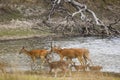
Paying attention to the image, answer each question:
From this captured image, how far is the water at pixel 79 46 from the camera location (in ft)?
75.2

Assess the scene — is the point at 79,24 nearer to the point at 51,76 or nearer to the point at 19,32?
the point at 19,32

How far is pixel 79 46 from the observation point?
1120 inches

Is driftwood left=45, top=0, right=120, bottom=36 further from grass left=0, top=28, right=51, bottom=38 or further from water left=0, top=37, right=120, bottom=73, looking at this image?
grass left=0, top=28, right=51, bottom=38

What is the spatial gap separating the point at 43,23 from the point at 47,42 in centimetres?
407

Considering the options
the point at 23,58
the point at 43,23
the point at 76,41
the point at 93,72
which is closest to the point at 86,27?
the point at 76,41

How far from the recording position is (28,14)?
114ft

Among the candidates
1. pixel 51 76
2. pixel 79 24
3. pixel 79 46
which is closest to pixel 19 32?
pixel 79 24

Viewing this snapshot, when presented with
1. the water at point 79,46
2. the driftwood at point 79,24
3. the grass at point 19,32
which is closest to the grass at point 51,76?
the water at point 79,46

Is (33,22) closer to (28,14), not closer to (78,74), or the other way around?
(28,14)

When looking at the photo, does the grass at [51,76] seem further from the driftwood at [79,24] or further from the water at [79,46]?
the driftwood at [79,24]

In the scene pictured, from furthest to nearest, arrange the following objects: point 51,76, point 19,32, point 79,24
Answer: point 79,24
point 19,32
point 51,76

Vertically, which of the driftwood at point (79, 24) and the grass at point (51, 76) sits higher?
the grass at point (51, 76)

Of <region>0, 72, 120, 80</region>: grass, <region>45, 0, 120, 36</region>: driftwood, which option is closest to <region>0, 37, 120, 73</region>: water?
<region>45, 0, 120, 36</region>: driftwood

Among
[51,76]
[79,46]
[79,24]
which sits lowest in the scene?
[79,46]
